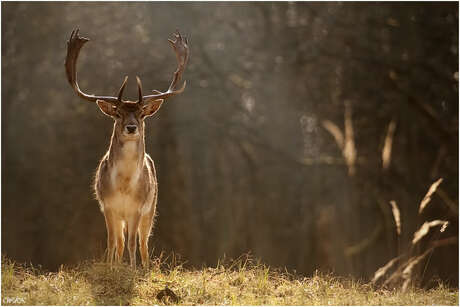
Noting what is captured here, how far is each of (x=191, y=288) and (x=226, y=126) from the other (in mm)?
14198

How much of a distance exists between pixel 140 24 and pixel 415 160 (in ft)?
26.7

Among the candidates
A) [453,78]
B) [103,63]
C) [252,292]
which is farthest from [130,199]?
[103,63]

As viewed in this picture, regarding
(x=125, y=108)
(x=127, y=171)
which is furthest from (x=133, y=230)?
(x=125, y=108)

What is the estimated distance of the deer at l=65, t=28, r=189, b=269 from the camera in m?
7.61

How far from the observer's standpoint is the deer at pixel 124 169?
7613mm

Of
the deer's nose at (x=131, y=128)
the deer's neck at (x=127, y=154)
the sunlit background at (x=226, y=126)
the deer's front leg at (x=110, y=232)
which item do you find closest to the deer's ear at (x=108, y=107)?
the deer's neck at (x=127, y=154)

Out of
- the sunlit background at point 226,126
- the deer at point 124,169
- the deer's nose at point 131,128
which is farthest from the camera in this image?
the sunlit background at point 226,126

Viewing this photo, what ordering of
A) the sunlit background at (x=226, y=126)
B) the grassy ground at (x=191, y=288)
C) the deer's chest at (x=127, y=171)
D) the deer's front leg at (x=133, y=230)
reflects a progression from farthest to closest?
the sunlit background at (x=226, y=126) → the deer's front leg at (x=133, y=230) → the deer's chest at (x=127, y=171) → the grassy ground at (x=191, y=288)

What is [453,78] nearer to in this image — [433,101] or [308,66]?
[433,101]

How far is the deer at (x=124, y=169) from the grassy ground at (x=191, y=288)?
2.75 ft

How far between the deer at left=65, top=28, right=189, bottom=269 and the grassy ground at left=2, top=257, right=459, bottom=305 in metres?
0.84

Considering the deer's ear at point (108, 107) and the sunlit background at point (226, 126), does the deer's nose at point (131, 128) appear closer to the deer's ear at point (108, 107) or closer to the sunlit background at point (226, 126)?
the deer's ear at point (108, 107)

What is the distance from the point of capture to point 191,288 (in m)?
6.49

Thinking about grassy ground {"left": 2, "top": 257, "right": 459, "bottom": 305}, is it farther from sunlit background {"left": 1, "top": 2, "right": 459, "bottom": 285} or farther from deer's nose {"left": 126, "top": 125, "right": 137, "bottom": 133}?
sunlit background {"left": 1, "top": 2, "right": 459, "bottom": 285}
